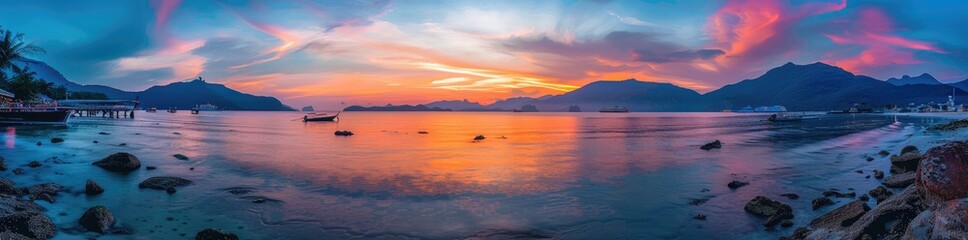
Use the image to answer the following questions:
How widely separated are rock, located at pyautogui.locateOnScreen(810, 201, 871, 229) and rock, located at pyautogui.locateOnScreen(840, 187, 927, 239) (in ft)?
2.97

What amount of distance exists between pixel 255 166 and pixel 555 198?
61.5ft

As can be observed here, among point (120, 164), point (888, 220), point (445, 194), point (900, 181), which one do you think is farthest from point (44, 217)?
point (900, 181)

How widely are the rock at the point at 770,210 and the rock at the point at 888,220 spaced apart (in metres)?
3.66

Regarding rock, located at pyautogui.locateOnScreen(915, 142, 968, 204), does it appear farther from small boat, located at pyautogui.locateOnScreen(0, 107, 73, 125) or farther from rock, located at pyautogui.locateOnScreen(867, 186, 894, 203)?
small boat, located at pyautogui.locateOnScreen(0, 107, 73, 125)

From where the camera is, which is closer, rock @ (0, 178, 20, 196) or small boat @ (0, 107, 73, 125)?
rock @ (0, 178, 20, 196)

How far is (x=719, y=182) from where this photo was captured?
22.8 meters

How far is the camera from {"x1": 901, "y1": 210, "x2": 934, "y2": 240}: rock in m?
7.79

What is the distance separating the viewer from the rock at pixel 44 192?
15.8 metres

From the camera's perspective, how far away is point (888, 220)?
9672mm

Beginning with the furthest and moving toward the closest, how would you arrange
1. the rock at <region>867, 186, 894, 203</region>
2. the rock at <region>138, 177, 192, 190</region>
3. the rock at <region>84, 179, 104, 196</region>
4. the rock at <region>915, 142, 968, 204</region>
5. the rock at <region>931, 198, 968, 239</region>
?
the rock at <region>138, 177, 192, 190</region>, the rock at <region>84, 179, 104, 196</region>, the rock at <region>867, 186, 894, 203</region>, the rock at <region>915, 142, 968, 204</region>, the rock at <region>931, 198, 968, 239</region>

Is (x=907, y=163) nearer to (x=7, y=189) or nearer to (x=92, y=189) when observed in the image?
(x=92, y=189)

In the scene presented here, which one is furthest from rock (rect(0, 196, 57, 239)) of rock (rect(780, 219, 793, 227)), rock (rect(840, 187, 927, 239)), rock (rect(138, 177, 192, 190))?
rock (rect(780, 219, 793, 227))

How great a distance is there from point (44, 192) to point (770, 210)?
2330 cm

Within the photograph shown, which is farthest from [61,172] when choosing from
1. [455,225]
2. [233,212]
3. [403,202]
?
[455,225]
